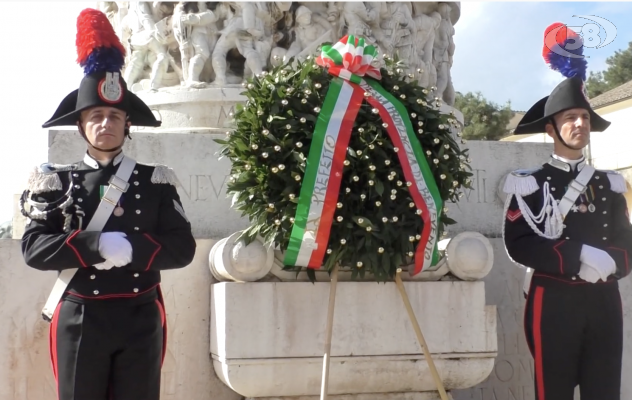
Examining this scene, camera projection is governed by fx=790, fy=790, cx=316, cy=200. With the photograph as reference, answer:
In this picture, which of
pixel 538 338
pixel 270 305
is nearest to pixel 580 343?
pixel 538 338

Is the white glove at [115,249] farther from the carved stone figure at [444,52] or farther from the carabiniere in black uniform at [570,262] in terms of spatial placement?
the carved stone figure at [444,52]

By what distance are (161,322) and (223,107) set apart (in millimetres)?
3182

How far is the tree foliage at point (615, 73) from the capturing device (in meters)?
46.6

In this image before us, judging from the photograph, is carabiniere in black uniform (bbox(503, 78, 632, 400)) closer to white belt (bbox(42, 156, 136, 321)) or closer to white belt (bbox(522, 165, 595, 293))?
white belt (bbox(522, 165, 595, 293))

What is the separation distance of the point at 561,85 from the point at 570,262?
113cm

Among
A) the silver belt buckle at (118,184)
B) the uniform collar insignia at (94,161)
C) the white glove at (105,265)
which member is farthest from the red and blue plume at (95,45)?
the white glove at (105,265)

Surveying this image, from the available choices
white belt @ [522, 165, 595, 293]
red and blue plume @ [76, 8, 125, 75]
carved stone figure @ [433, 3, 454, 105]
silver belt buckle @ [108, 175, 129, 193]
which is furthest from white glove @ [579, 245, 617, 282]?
carved stone figure @ [433, 3, 454, 105]

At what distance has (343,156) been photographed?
4762mm

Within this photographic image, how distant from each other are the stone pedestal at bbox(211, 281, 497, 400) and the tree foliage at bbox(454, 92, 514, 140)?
116 feet

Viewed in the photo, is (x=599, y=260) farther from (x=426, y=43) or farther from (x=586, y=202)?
(x=426, y=43)

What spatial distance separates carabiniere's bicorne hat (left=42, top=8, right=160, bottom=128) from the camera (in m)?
4.05

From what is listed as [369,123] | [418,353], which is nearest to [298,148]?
[369,123]

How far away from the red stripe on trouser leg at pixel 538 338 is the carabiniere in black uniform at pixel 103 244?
2059 millimetres

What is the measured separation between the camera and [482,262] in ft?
16.9
